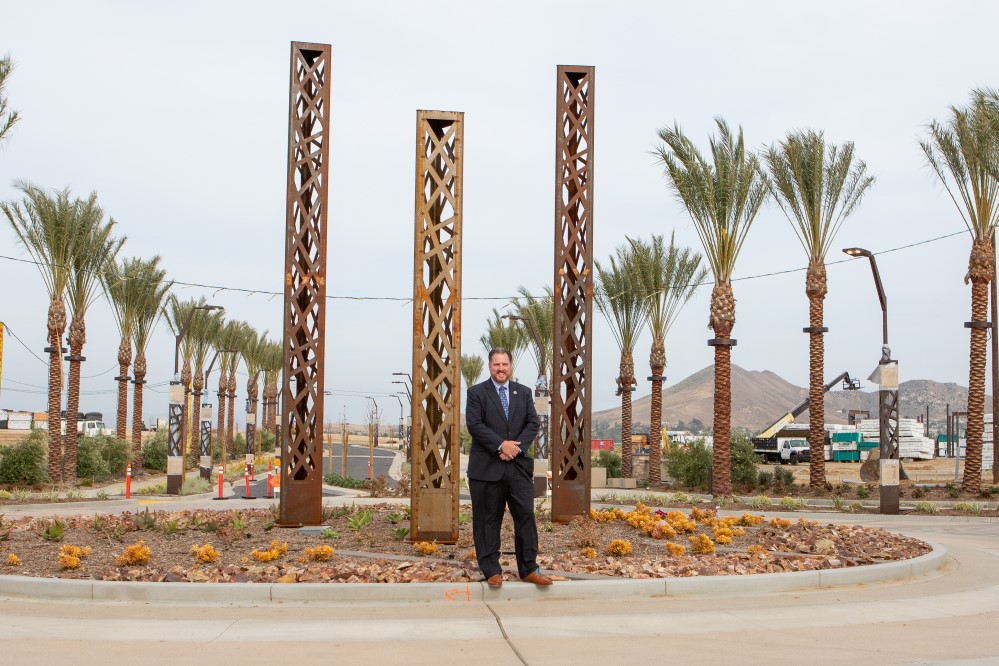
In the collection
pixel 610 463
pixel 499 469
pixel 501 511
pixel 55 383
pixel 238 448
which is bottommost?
pixel 238 448

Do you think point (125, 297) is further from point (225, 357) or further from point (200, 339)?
point (225, 357)

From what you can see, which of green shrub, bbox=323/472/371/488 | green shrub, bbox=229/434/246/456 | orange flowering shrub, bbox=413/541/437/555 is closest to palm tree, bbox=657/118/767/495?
green shrub, bbox=323/472/371/488

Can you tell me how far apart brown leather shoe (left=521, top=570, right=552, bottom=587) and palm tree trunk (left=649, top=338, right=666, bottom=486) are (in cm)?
2880

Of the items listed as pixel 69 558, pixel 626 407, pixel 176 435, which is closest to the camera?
pixel 69 558

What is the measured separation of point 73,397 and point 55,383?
1722 mm

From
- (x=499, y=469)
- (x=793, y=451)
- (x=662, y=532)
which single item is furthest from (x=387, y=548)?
(x=793, y=451)

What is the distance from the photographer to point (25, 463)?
34.2m

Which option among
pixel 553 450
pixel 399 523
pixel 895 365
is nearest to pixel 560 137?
pixel 553 450

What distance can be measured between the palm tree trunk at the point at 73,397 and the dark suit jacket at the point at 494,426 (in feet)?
101

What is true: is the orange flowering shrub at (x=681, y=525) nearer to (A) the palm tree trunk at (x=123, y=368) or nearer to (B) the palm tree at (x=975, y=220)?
(B) the palm tree at (x=975, y=220)

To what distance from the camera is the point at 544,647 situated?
6652 millimetres

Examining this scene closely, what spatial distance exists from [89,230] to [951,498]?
2664cm

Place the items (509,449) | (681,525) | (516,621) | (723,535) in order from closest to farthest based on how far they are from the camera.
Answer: (516,621)
(509,449)
(723,535)
(681,525)

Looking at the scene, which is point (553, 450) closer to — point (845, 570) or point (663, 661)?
point (845, 570)
